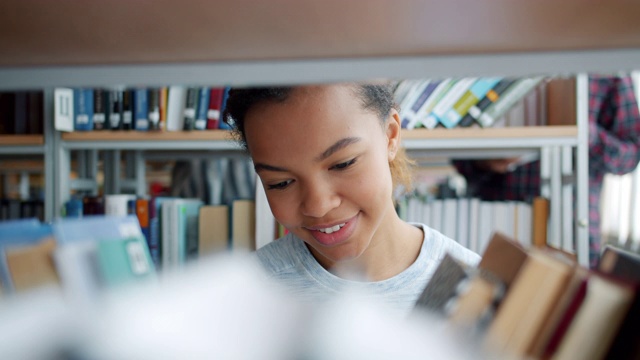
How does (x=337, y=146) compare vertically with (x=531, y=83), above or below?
below

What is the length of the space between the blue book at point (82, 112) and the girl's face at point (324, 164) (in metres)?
0.83

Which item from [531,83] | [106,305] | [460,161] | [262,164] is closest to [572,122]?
[531,83]

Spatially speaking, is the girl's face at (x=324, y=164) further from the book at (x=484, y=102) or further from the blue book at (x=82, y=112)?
the blue book at (x=82, y=112)

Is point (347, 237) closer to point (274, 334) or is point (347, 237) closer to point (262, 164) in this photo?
point (262, 164)

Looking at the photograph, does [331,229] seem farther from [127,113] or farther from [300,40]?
[127,113]

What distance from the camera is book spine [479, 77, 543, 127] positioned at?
1.42 m

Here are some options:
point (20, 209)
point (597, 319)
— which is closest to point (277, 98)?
point (597, 319)

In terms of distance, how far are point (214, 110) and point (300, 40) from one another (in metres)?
1.12

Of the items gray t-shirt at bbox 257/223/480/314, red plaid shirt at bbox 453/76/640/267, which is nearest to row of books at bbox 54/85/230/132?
Answer: gray t-shirt at bbox 257/223/480/314

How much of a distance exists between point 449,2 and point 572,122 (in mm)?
1211

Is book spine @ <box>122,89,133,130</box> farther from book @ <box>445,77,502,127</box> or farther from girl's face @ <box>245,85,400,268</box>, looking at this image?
book @ <box>445,77,502,127</box>

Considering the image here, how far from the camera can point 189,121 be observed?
1456 mm

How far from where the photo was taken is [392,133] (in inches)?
36.5

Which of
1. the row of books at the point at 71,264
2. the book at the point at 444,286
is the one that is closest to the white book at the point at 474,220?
the book at the point at 444,286
